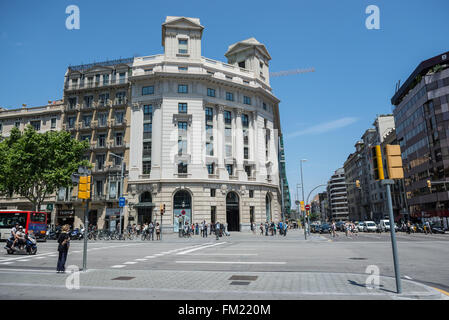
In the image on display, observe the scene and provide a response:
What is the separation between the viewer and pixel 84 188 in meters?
11.0

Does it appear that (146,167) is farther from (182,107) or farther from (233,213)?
(233,213)

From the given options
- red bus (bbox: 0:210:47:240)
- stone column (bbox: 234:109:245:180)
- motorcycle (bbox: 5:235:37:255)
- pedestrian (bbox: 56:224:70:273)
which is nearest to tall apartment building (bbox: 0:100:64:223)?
red bus (bbox: 0:210:47:240)

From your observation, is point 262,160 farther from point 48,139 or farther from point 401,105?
point 401,105

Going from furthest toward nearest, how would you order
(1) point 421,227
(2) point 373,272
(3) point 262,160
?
1. (3) point 262,160
2. (1) point 421,227
3. (2) point 373,272

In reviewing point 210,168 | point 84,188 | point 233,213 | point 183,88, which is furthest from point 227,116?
point 84,188

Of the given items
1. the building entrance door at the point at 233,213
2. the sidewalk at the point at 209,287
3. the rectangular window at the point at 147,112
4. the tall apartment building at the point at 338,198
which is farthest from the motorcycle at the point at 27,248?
the tall apartment building at the point at 338,198

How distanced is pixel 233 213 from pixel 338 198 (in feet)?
402

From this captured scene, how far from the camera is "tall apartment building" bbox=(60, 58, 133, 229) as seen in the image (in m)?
42.2

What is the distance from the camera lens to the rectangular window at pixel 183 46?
143 feet

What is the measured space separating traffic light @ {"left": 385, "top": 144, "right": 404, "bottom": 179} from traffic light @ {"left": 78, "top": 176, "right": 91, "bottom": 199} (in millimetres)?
10202

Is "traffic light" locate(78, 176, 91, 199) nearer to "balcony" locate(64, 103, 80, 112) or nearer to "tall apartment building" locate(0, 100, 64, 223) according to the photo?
"tall apartment building" locate(0, 100, 64, 223)

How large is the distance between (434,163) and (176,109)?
4534 cm

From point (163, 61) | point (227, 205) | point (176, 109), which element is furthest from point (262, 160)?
point (163, 61)
